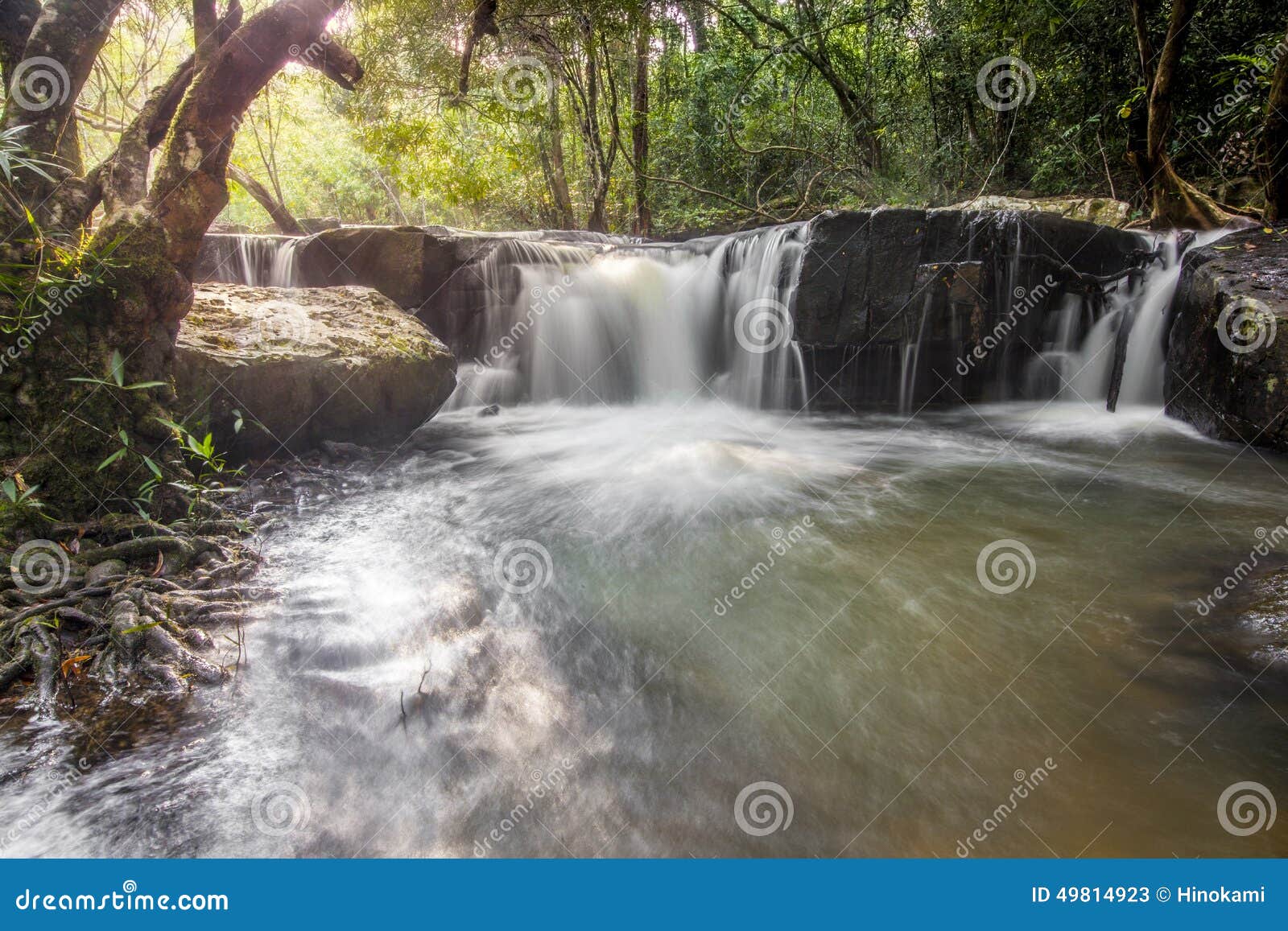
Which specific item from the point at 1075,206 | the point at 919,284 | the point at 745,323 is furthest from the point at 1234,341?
the point at 1075,206

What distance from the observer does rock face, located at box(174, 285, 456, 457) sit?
4.66 metres

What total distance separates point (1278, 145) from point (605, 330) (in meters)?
7.35

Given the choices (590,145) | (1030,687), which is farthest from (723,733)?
(590,145)

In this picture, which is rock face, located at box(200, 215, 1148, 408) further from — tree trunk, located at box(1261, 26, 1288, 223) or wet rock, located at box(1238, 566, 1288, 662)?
wet rock, located at box(1238, 566, 1288, 662)

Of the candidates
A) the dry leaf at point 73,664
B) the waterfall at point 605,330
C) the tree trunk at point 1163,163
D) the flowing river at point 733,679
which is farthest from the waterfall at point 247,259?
the tree trunk at point 1163,163

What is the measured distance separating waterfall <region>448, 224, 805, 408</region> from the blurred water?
3856mm

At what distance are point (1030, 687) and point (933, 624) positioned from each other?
0.52m

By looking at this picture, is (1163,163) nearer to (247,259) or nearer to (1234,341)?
(1234,341)

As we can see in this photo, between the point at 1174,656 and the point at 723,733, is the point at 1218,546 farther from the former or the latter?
the point at 723,733

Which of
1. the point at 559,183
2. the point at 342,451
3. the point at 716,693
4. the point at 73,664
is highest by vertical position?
the point at 559,183

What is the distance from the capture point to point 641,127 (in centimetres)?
1212

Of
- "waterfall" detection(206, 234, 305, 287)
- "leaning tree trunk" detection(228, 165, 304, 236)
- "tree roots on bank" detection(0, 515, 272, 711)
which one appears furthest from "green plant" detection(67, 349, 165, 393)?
"leaning tree trunk" detection(228, 165, 304, 236)

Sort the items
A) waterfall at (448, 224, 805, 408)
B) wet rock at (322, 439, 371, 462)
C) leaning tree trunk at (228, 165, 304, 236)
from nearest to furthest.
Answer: wet rock at (322, 439, 371, 462), waterfall at (448, 224, 805, 408), leaning tree trunk at (228, 165, 304, 236)

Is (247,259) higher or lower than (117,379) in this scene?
higher
